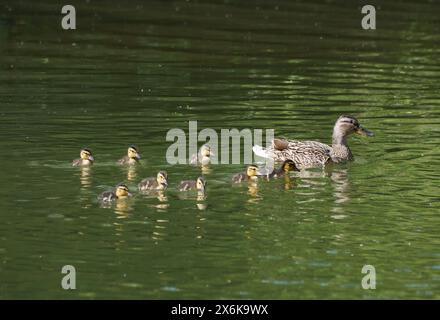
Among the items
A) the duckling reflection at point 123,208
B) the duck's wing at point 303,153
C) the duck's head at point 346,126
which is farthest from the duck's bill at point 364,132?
the duckling reflection at point 123,208

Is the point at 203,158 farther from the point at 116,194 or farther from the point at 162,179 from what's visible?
the point at 116,194

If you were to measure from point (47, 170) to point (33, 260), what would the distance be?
301cm

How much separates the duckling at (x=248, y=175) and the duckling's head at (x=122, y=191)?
1.25 m

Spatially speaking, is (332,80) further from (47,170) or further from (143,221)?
(143,221)

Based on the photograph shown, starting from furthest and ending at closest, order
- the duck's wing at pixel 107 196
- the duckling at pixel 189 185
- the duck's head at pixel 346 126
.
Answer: the duck's head at pixel 346 126 → the duckling at pixel 189 185 → the duck's wing at pixel 107 196

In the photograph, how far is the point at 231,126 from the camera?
53.5 ft

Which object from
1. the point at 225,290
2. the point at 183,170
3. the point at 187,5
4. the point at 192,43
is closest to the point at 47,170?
the point at 183,170

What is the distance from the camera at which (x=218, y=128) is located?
16.2 m

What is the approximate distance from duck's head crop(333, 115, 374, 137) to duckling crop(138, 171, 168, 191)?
3.24 meters

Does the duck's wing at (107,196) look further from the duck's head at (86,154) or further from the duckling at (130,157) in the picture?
the duckling at (130,157)

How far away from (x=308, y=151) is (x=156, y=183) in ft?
8.22

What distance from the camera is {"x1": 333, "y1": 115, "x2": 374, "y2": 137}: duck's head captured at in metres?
15.7

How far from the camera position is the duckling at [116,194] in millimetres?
12617

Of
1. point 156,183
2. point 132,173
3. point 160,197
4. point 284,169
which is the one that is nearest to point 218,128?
point 284,169
